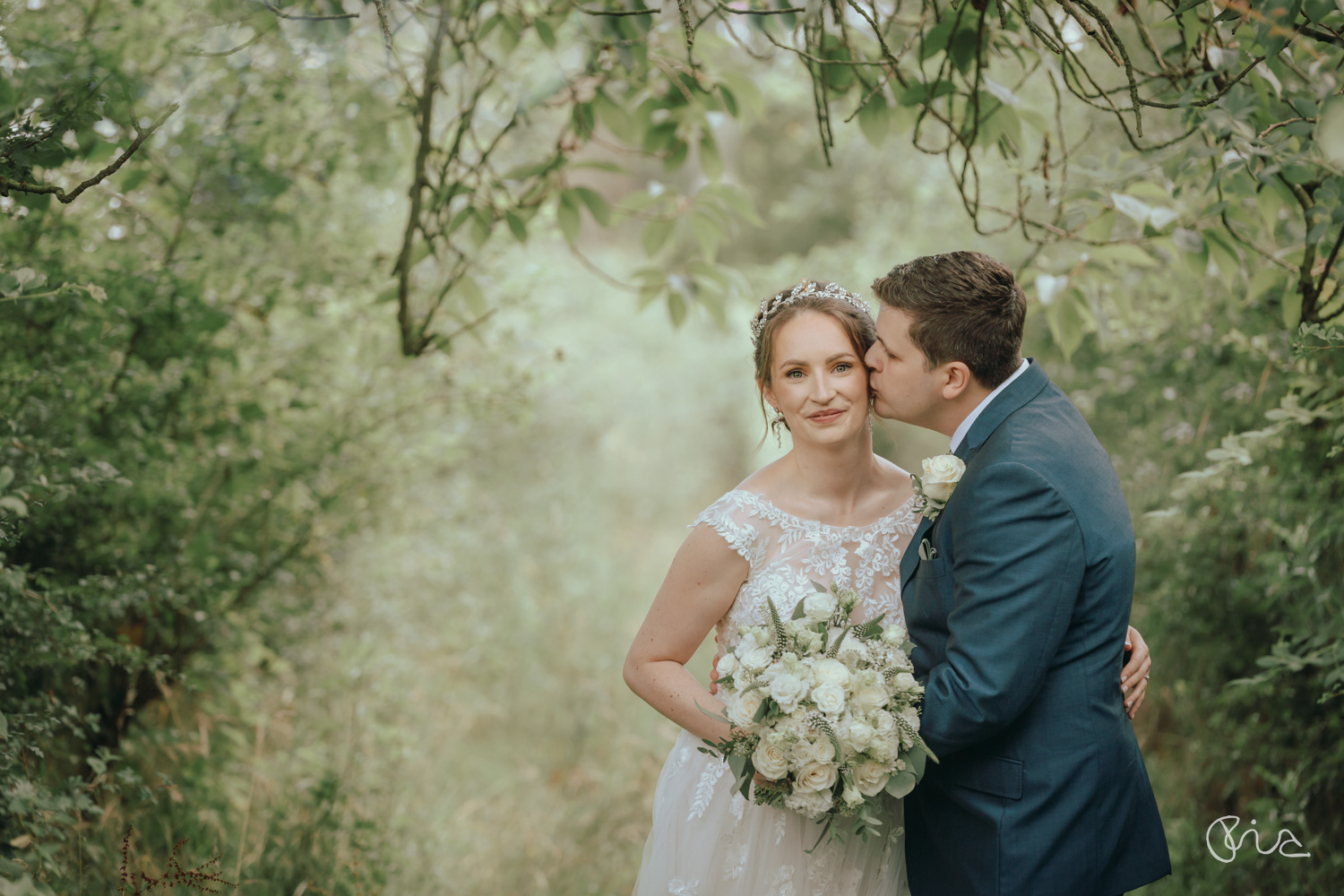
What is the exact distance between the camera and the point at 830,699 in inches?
72.0

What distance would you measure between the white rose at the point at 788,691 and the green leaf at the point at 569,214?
1.95 meters

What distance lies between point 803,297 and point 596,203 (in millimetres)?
969

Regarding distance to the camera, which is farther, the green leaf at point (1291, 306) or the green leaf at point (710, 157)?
the green leaf at point (710, 157)

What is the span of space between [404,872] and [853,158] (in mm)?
10096

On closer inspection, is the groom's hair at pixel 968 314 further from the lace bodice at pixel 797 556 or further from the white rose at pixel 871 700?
the white rose at pixel 871 700

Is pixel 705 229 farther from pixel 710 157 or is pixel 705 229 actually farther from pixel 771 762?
pixel 771 762

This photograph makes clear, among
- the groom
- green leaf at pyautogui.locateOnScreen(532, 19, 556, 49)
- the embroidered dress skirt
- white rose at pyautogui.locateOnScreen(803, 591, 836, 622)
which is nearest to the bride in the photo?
the embroidered dress skirt

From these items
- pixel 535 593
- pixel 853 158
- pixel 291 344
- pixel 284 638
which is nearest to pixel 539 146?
pixel 291 344

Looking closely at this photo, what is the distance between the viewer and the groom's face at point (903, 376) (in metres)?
2.27

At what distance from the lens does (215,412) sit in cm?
353

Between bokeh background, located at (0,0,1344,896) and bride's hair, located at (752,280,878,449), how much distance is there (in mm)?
446

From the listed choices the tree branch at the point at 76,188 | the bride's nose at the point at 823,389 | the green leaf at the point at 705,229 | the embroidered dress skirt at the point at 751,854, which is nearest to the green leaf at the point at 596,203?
the green leaf at the point at 705,229

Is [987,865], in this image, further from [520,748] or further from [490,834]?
[520,748]

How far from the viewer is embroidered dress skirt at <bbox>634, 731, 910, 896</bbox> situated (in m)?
2.45
